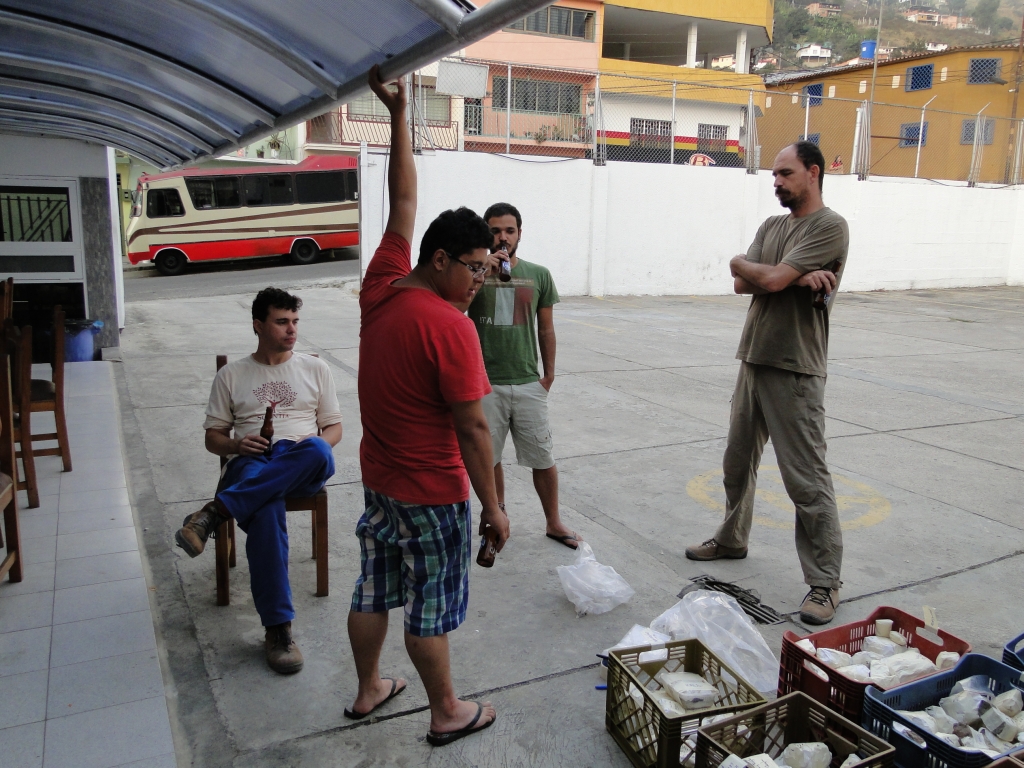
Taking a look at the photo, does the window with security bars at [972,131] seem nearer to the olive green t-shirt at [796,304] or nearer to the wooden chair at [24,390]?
the olive green t-shirt at [796,304]

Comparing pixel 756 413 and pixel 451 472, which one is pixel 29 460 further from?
pixel 756 413

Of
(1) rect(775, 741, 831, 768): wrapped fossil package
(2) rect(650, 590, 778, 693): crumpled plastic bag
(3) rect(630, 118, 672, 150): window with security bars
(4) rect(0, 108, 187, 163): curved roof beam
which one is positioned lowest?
(2) rect(650, 590, 778, 693): crumpled plastic bag

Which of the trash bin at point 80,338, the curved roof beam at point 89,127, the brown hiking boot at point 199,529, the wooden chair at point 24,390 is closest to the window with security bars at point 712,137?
the trash bin at point 80,338

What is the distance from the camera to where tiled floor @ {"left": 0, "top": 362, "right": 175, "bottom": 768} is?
8.06 ft

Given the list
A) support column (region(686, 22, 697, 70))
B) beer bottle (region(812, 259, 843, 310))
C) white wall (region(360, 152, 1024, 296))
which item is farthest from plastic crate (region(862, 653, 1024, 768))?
support column (region(686, 22, 697, 70))

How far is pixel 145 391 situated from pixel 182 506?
324cm

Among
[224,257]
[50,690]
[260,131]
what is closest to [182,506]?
[50,690]

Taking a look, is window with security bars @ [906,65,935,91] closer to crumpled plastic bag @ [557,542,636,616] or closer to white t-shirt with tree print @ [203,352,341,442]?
crumpled plastic bag @ [557,542,636,616]

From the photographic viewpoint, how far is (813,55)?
2576 inches

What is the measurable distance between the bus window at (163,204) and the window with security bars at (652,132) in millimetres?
11270

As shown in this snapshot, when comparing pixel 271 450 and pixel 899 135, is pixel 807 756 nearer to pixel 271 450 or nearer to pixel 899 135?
pixel 271 450

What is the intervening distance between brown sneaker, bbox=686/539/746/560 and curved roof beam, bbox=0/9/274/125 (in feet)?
9.84

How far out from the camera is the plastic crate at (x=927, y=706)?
209cm

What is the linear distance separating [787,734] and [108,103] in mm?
4815
